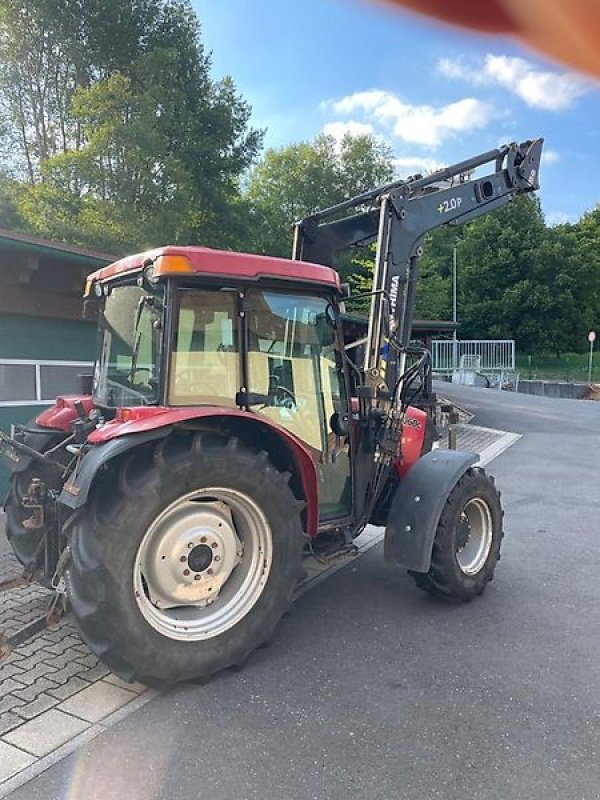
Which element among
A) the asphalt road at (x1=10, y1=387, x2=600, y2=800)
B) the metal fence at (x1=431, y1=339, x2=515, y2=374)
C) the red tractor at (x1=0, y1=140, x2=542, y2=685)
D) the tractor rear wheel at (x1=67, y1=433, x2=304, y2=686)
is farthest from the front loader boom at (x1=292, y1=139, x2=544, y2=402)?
the metal fence at (x1=431, y1=339, x2=515, y2=374)

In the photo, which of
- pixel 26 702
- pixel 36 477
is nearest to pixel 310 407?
pixel 36 477

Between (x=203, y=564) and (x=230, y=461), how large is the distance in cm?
62

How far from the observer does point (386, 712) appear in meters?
3.23

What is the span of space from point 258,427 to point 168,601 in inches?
42.7

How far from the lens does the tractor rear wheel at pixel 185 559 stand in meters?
3.16

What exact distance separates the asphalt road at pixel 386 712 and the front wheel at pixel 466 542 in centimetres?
17

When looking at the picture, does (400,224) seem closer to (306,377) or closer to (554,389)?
(306,377)

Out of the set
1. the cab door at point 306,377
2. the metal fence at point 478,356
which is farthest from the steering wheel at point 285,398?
the metal fence at point 478,356

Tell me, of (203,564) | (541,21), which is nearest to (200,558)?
(203,564)

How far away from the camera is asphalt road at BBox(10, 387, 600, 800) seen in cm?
269

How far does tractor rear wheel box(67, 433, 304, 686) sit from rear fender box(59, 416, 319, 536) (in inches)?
3.7

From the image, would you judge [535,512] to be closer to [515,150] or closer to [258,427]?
[515,150]

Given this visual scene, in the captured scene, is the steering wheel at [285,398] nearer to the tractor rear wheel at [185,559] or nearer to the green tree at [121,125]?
the tractor rear wheel at [185,559]

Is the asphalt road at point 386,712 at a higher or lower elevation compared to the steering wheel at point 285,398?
lower
